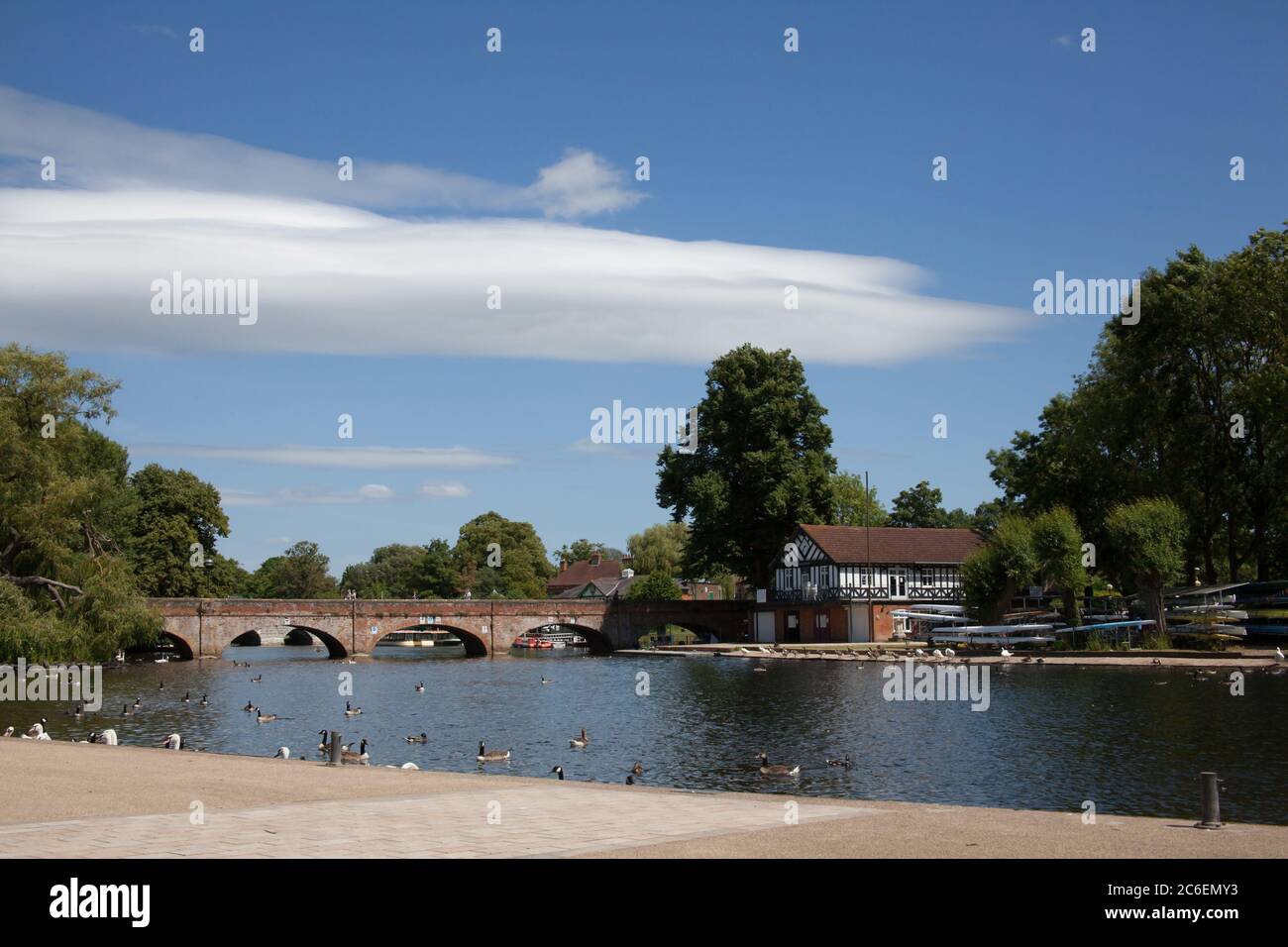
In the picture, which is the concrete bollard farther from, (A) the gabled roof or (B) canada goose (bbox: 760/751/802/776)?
(A) the gabled roof

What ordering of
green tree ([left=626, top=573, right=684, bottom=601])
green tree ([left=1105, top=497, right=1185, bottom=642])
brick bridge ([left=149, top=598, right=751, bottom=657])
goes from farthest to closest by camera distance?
green tree ([left=626, top=573, right=684, bottom=601]) < brick bridge ([left=149, top=598, right=751, bottom=657]) < green tree ([left=1105, top=497, right=1185, bottom=642])

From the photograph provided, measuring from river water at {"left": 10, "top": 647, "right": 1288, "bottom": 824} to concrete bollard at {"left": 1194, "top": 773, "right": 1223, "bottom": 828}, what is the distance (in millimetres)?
6035

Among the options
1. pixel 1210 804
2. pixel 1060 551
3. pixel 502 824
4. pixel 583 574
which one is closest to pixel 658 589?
pixel 1060 551

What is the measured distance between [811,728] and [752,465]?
44.3 m

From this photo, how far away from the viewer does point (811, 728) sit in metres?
36.0

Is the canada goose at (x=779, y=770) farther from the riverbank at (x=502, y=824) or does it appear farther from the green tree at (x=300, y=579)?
the green tree at (x=300, y=579)

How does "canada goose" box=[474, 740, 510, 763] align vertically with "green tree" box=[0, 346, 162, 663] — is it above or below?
below

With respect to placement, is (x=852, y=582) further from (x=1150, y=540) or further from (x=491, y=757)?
(x=491, y=757)

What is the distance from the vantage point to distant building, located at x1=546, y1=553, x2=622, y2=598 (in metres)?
147

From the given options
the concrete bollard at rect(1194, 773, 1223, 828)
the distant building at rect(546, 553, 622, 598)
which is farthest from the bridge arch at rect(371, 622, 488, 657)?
the concrete bollard at rect(1194, 773, 1223, 828)

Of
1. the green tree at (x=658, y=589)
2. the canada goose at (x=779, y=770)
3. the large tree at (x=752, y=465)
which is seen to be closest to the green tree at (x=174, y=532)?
the green tree at (x=658, y=589)

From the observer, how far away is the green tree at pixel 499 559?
13812cm
